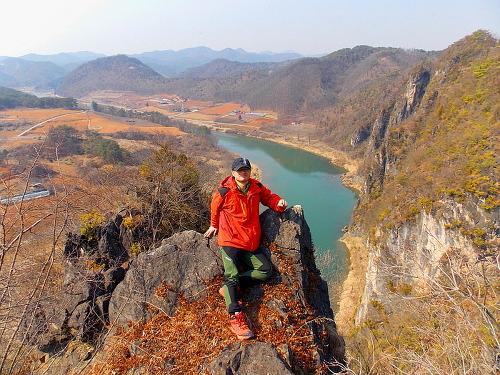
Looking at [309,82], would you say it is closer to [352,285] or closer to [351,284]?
[351,284]

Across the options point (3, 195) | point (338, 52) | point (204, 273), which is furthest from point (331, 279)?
point (338, 52)

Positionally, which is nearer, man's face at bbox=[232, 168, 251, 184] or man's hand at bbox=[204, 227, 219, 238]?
man's face at bbox=[232, 168, 251, 184]

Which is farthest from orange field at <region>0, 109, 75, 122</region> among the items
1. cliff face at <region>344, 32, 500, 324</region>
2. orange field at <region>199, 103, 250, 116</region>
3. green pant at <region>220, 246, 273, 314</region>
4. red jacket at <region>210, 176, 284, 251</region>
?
green pant at <region>220, 246, 273, 314</region>

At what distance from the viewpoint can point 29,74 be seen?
514 ft

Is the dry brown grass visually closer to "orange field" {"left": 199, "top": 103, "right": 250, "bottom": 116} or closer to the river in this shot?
the river

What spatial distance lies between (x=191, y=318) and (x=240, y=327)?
2.00 feet

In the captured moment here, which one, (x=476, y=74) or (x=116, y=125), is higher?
(x=476, y=74)

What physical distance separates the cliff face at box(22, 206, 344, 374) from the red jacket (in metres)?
0.40

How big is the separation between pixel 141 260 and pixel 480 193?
11.9m

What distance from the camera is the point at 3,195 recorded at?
2.88 m

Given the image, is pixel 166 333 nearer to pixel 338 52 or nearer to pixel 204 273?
pixel 204 273

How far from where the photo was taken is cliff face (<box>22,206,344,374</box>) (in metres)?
2.82

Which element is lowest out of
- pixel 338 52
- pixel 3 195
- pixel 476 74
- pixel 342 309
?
pixel 342 309

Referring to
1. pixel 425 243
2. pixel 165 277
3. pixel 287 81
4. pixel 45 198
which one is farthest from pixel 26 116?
pixel 287 81
